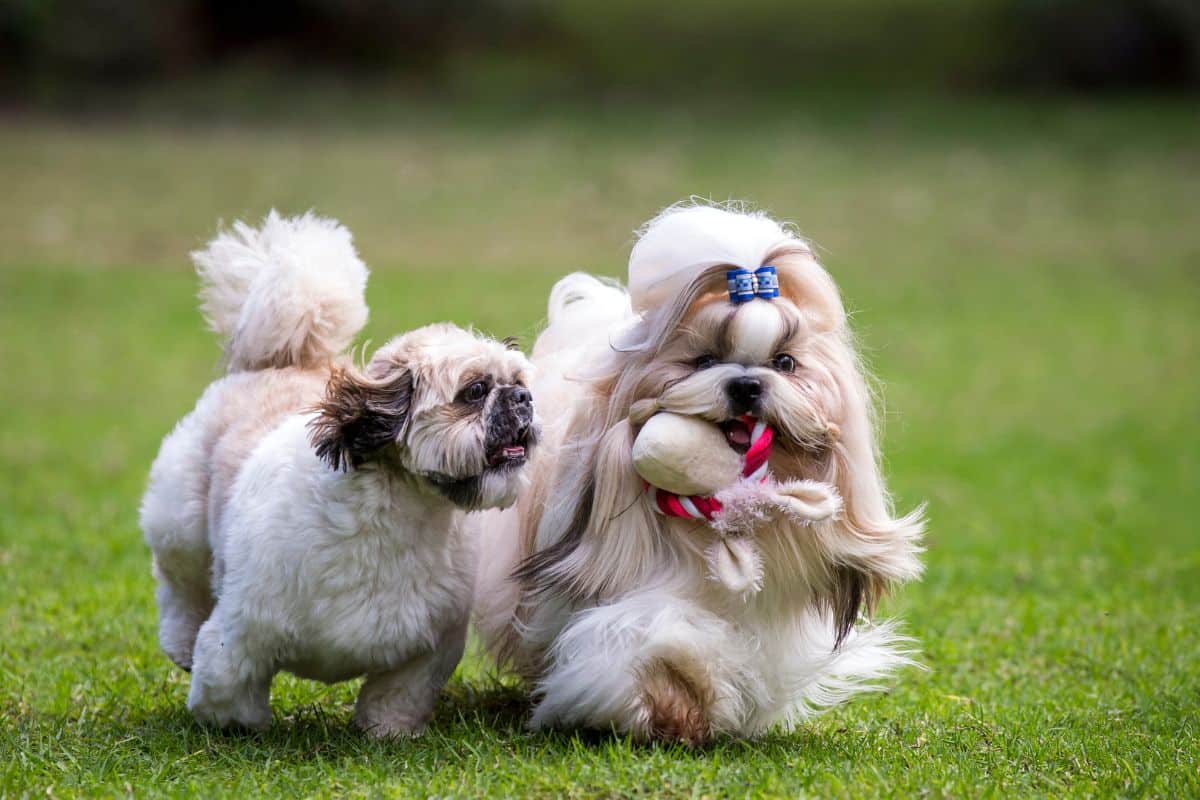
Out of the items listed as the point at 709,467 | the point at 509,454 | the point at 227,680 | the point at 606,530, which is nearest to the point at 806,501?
the point at 709,467

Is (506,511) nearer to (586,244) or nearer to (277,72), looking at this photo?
(586,244)

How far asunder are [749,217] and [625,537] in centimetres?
100

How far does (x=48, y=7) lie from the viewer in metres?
23.4

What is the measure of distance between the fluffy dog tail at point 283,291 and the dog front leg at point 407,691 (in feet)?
3.88

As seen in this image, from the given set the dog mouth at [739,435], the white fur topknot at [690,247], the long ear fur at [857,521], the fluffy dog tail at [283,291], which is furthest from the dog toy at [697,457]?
the fluffy dog tail at [283,291]

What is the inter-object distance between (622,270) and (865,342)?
12.0m

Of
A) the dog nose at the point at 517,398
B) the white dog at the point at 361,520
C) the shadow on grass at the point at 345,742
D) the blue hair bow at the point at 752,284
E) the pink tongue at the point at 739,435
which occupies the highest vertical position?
the blue hair bow at the point at 752,284

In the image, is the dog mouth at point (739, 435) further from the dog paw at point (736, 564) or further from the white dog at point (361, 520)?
the white dog at point (361, 520)

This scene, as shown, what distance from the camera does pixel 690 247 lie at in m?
3.95

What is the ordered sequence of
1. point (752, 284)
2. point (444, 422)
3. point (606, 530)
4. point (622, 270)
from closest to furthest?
1. point (444, 422)
2. point (752, 284)
3. point (606, 530)
4. point (622, 270)

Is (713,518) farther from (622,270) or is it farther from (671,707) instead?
(622,270)

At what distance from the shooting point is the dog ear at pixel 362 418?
379cm

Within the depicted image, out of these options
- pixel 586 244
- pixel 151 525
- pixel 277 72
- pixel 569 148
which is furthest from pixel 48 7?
pixel 151 525

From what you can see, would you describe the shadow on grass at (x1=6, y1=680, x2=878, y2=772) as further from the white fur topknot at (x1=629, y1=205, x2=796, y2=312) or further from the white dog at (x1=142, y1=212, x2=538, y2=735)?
the white fur topknot at (x1=629, y1=205, x2=796, y2=312)
